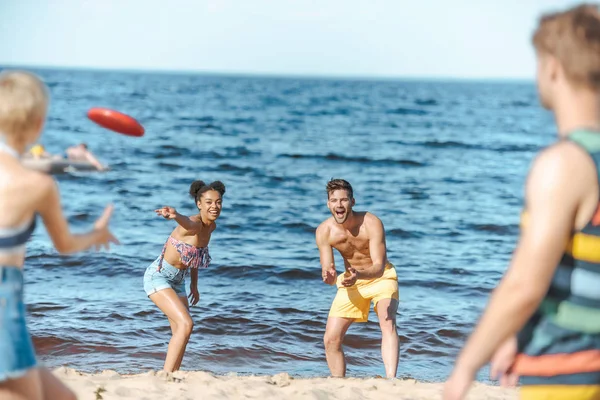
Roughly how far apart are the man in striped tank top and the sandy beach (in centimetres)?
391

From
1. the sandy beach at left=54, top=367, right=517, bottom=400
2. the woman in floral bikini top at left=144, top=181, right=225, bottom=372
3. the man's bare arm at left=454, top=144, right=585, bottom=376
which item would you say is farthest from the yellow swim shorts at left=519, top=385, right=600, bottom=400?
the woman in floral bikini top at left=144, top=181, right=225, bottom=372

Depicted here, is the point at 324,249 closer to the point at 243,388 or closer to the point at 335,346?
the point at 335,346

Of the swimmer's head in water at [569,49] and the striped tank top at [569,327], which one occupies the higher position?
the swimmer's head in water at [569,49]

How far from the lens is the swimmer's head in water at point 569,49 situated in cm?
211

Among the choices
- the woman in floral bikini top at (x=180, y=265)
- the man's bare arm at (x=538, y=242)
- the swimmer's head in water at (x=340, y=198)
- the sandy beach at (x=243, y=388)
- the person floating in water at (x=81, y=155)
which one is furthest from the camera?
the swimmer's head in water at (x=340, y=198)

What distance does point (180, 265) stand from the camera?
7.06m

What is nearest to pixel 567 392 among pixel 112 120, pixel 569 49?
pixel 569 49

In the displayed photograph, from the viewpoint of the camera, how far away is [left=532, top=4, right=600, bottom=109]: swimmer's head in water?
2113 millimetres

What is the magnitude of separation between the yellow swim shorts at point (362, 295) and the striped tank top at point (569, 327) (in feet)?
16.2

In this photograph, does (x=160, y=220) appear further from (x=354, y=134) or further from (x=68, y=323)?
(x=354, y=134)

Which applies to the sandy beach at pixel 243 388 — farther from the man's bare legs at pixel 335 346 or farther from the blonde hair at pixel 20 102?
the blonde hair at pixel 20 102

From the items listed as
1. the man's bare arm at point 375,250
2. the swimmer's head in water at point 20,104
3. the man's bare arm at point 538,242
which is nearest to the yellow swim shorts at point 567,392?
the man's bare arm at point 538,242

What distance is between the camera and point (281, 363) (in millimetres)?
8273

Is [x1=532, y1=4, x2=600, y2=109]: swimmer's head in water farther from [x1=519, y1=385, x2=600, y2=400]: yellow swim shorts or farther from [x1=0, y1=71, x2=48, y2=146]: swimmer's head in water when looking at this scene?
[x1=0, y1=71, x2=48, y2=146]: swimmer's head in water
